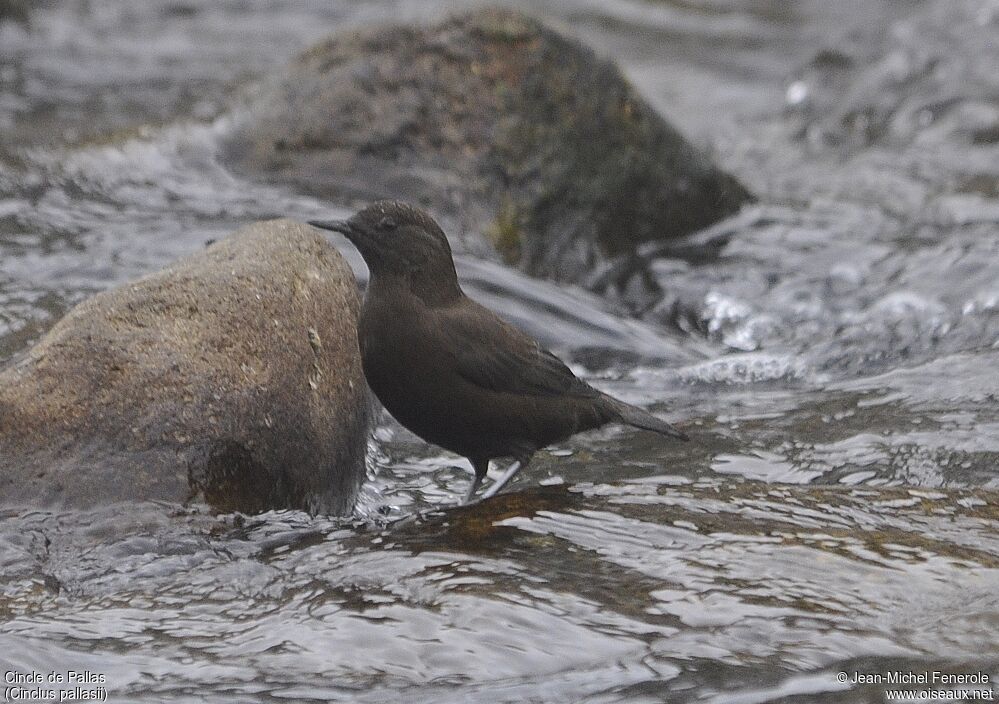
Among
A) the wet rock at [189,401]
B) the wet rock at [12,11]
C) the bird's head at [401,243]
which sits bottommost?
the wet rock at [189,401]

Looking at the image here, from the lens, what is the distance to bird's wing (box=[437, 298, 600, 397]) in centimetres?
492

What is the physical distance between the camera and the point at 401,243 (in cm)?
501

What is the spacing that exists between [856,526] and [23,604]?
2.40m

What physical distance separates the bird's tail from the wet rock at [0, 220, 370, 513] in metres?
0.96

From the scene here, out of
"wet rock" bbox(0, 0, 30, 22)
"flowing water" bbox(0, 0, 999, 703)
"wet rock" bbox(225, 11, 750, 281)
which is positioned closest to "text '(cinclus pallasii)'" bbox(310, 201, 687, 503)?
"flowing water" bbox(0, 0, 999, 703)

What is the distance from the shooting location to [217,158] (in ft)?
28.1

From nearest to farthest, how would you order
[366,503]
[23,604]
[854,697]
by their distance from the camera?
[854,697], [23,604], [366,503]

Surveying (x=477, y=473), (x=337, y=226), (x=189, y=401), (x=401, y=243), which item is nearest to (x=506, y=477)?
(x=477, y=473)

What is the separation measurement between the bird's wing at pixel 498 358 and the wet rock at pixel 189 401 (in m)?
0.49

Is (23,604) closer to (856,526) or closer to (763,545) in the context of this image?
(763,545)

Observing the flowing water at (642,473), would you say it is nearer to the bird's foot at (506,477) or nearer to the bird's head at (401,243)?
the bird's foot at (506,477)

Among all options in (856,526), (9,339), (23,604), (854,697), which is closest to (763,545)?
(856,526)

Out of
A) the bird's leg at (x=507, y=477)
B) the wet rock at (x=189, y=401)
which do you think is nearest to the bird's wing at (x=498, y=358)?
the bird's leg at (x=507, y=477)

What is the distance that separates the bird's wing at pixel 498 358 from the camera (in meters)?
4.92
